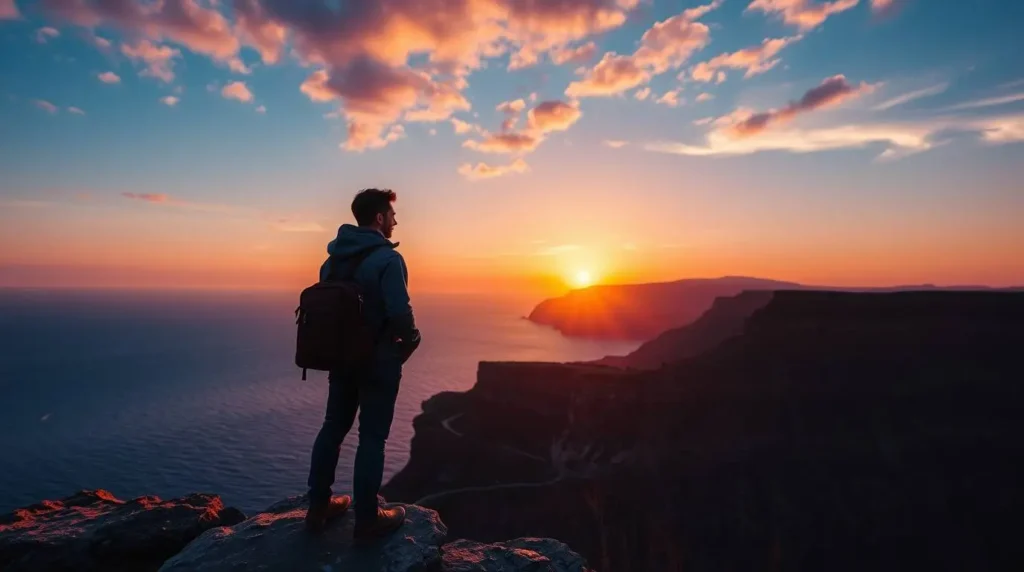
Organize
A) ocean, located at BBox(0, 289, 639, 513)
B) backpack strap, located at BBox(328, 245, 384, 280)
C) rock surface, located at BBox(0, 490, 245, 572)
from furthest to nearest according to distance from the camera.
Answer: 1. ocean, located at BBox(0, 289, 639, 513)
2. rock surface, located at BBox(0, 490, 245, 572)
3. backpack strap, located at BBox(328, 245, 384, 280)

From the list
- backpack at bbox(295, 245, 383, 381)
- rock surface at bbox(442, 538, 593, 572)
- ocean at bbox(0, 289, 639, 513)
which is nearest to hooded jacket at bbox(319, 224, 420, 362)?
backpack at bbox(295, 245, 383, 381)

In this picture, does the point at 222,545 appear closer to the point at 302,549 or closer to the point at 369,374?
the point at 302,549

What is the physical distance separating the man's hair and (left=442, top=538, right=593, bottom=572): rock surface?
10.9ft

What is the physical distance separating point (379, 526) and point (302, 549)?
65 centimetres

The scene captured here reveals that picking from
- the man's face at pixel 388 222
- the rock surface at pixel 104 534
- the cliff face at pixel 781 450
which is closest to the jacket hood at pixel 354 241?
the man's face at pixel 388 222

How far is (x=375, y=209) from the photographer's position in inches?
181

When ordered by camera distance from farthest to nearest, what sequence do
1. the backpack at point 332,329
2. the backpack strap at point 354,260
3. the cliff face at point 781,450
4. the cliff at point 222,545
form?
the cliff face at point 781,450 < the backpack strap at point 354,260 < the cliff at point 222,545 < the backpack at point 332,329

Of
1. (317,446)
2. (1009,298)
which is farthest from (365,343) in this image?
(1009,298)

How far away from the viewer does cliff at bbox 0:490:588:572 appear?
413cm

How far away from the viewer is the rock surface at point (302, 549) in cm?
403

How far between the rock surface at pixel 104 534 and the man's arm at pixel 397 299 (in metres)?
3.68

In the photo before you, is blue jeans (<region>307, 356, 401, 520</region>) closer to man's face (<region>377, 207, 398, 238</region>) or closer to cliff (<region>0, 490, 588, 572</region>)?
cliff (<region>0, 490, 588, 572</region>)

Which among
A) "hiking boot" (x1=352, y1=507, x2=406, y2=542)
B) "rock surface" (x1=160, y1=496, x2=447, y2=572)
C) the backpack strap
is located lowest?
"rock surface" (x1=160, y1=496, x2=447, y2=572)

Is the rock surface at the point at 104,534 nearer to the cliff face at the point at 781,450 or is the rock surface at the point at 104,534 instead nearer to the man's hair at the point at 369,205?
the man's hair at the point at 369,205
